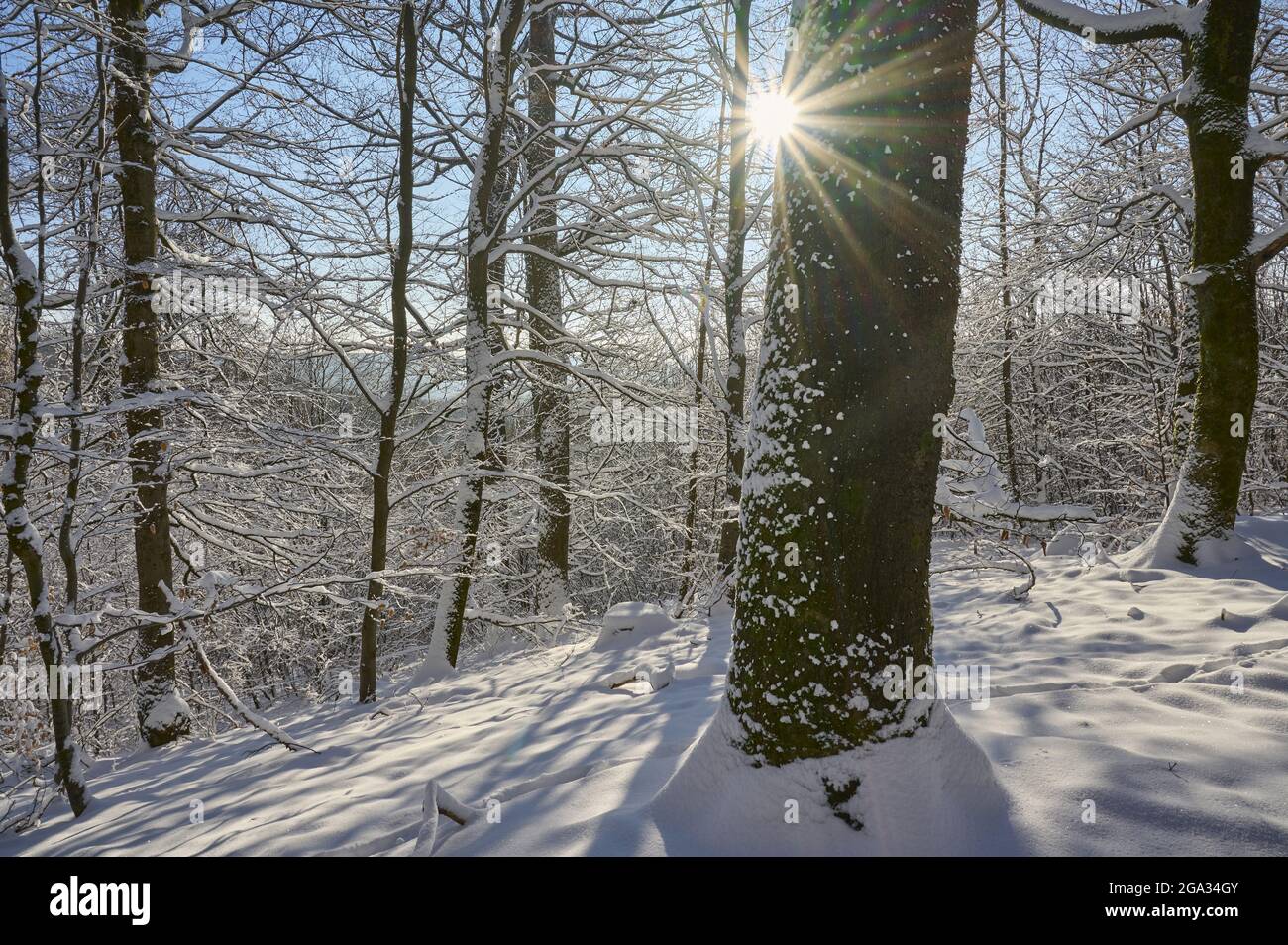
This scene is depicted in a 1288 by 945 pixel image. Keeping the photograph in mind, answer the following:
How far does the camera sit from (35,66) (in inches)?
171

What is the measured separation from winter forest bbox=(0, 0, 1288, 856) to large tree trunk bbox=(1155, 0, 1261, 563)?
3cm

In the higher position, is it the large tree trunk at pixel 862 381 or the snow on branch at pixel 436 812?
the large tree trunk at pixel 862 381

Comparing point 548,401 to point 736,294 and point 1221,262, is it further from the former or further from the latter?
point 1221,262

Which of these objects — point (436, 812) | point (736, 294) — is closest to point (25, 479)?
point (436, 812)

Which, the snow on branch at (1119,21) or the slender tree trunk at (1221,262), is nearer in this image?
the snow on branch at (1119,21)

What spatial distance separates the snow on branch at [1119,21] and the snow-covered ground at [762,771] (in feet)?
14.0

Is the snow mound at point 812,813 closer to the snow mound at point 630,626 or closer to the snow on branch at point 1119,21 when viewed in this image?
the snow mound at point 630,626

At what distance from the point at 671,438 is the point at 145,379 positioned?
20.8 feet

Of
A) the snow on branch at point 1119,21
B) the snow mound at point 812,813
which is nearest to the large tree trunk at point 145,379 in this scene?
the snow mound at point 812,813

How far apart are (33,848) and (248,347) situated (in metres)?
5.17

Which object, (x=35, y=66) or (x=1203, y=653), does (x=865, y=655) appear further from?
(x=35, y=66)

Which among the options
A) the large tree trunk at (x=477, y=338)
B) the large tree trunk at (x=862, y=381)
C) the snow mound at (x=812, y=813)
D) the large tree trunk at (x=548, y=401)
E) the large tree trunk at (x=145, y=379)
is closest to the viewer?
the snow mound at (x=812, y=813)

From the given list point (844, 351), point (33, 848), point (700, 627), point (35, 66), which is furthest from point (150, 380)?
point (844, 351)

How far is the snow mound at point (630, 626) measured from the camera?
6.86 meters
